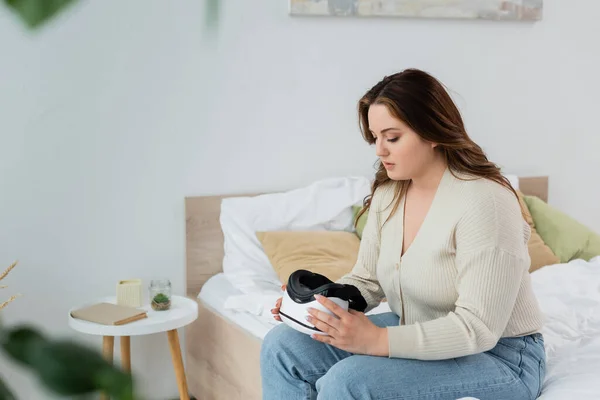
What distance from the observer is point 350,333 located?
1544 millimetres

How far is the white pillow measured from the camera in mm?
2561

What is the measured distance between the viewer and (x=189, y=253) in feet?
8.87

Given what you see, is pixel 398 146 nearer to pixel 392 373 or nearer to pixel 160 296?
pixel 392 373

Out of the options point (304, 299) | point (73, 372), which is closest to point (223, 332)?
point (304, 299)

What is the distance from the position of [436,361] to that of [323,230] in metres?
1.17

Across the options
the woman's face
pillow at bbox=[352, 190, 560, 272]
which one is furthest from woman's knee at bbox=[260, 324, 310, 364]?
pillow at bbox=[352, 190, 560, 272]

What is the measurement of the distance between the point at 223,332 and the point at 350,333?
97cm

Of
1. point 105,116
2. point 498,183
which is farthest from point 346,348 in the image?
point 105,116

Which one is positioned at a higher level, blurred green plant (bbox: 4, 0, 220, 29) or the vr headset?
blurred green plant (bbox: 4, 0, 220, 29)

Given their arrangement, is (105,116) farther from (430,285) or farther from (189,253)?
(430,285)

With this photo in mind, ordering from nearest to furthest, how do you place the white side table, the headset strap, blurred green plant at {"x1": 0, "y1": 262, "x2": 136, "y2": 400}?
1. blurred green plant at {"x1": 0, "y1": 262, "x2": 136, "y2": 400}
2. the headset strap
3. the white side table

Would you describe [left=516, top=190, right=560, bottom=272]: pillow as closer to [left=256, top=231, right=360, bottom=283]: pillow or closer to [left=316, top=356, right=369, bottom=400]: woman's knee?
[left=256, top=231, right=360, bottom=283]: pillow

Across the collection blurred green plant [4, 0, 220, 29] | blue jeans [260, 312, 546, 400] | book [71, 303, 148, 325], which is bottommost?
book [71, 303, 148, 325]

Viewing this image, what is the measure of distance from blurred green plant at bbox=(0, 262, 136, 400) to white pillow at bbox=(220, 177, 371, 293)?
2305mm
